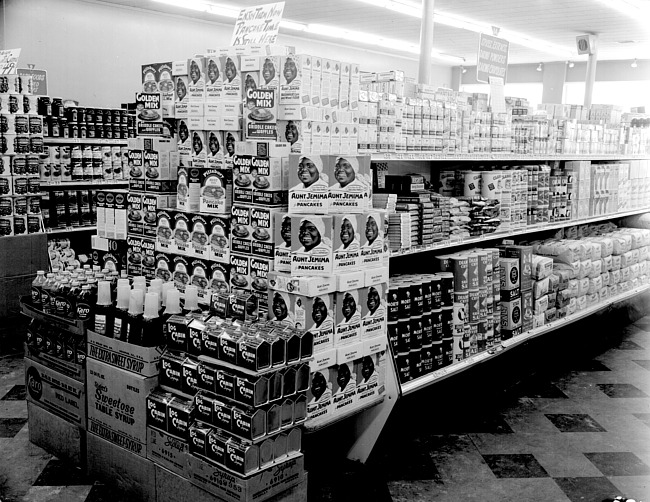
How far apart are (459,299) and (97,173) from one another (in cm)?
420

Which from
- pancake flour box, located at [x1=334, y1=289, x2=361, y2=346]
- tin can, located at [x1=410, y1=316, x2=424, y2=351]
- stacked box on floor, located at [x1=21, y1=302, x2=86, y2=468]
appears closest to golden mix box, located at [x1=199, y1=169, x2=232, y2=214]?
pancake flour box, located at [x1=334, y1=289, x2=361, y2=346]

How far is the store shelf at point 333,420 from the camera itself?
3.08m

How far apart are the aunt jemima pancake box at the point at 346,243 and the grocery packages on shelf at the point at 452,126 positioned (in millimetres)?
548

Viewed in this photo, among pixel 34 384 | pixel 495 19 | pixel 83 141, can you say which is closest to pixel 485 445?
pixel 34 384

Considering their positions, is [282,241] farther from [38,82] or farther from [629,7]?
[629,7]

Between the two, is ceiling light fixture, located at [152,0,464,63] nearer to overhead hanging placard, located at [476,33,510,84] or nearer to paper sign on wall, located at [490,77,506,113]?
overhead hanging placard, located at [476,33,510,84]

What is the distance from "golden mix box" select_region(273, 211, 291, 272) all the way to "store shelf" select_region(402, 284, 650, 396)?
1038 millimetres

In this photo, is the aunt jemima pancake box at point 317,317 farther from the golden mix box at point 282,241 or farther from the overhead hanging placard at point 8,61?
the overhead hanging placard at point 8,61

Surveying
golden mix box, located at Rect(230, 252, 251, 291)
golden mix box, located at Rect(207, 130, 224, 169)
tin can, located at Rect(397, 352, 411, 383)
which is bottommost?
tin can, located at Rect(397, 352, 411, 383)

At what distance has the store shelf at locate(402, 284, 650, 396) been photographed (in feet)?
12.3

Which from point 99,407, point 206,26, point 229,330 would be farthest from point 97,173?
point 206,26

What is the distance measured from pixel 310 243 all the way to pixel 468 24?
1110 cm

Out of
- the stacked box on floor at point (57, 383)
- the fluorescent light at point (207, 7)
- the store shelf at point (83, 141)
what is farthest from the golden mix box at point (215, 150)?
the fluorescent light at point (207, 7)

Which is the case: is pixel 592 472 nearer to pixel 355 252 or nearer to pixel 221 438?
pixel 355 252
